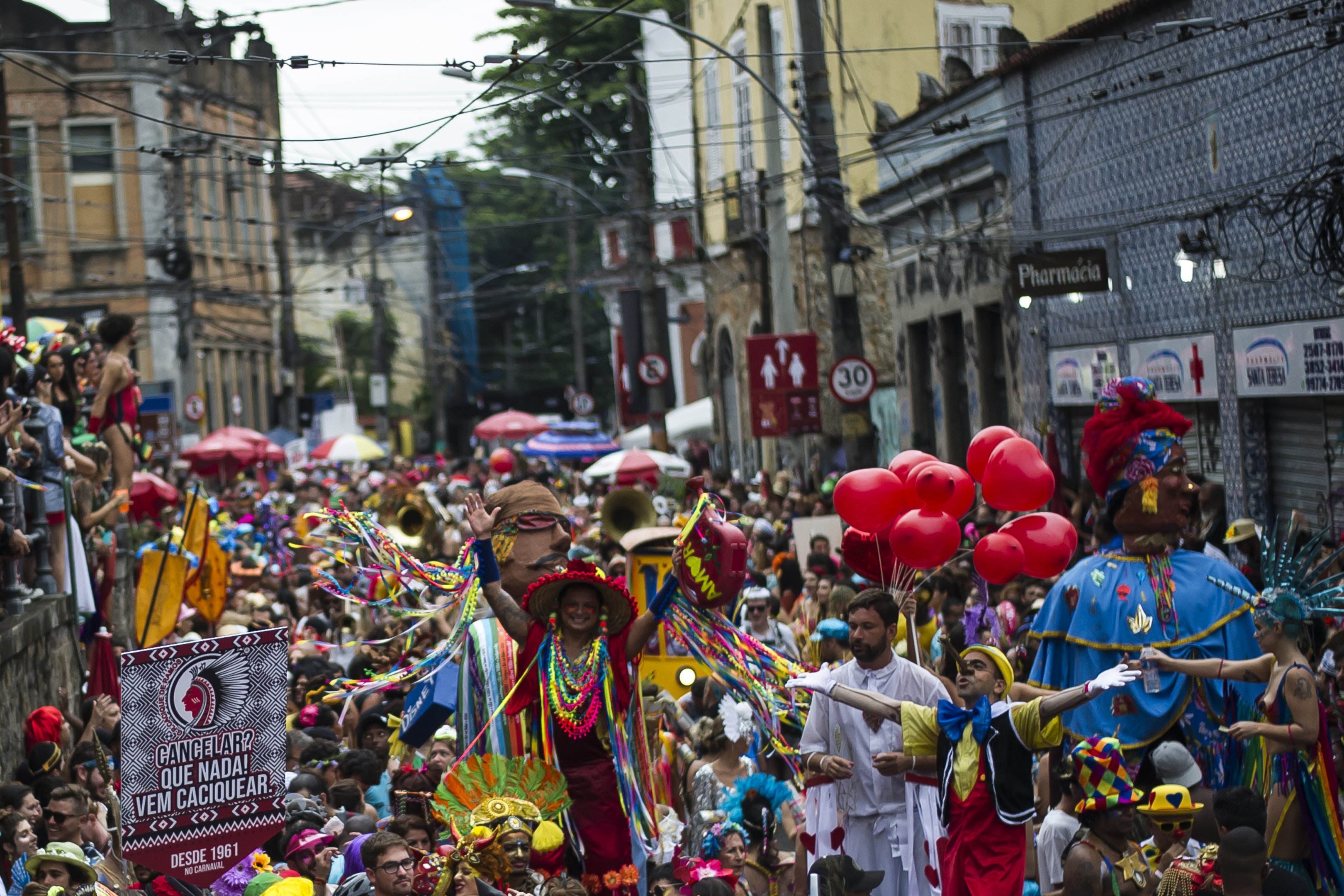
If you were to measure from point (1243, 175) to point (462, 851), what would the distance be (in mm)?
11092

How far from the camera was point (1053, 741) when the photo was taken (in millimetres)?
6836

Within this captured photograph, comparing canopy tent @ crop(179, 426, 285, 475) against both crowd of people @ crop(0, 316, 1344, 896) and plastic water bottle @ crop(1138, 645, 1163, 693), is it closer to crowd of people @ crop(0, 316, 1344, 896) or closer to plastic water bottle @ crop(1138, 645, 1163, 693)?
crowd of people @ crop(0, 316, 1344, 896)

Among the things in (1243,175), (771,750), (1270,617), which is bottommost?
(771,750)

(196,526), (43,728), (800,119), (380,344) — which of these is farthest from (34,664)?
(380,344)

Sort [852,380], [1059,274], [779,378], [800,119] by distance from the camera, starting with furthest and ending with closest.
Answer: [779,378]
[800,119]
[852,380]
[1059,274]

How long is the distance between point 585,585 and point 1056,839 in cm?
240

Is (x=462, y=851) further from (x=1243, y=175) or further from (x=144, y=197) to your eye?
(x=144, y=197)

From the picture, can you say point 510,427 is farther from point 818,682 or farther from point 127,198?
point 818,682

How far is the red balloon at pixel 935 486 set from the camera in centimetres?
826

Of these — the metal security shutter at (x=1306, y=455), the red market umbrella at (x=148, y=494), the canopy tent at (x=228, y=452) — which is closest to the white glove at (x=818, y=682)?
the metal security shutter at (x=1306, y=455)

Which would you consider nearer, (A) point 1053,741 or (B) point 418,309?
(A) point 1053,741

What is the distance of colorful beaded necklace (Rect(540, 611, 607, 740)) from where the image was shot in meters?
7.73

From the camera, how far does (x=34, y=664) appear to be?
11.7m

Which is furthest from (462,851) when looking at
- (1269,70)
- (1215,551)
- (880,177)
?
(880,177)
